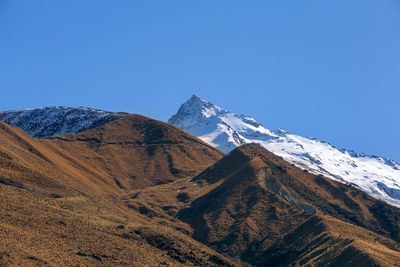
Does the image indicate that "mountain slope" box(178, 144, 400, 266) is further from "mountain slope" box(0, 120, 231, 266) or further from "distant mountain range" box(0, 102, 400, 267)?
"mountain slope" box(0, 120, 231, 266)

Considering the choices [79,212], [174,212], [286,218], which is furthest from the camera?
[174,212]

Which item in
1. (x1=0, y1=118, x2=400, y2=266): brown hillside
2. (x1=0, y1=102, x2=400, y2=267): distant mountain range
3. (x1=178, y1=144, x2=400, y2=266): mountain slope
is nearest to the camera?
(x1=0, y1=102, x2=400, y2=267): distant mountain range

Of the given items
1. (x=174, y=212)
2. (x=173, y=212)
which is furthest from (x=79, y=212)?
(x=174, y=212)

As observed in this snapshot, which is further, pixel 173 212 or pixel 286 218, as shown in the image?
pixel 173 212

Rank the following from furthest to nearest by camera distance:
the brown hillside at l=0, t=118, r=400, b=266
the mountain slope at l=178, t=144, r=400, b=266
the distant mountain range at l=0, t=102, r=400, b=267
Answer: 1. the mountain slope at l=178, t=144, r=400, b=266
2. the brown hillside at l=0, t=118, r=400, b=266
3. the distant mountain range at l=0, t=102, r=400, b=267

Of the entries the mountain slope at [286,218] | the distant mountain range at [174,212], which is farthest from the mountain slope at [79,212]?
the mountain slope at [286,218]

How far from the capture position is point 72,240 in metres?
64.4

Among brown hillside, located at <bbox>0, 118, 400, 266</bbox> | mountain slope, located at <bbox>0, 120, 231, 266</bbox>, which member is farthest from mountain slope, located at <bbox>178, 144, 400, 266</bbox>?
mountain slope, located at <bbox>0, 120, 231, 266</bbox>

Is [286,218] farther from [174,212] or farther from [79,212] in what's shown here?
[79,212]

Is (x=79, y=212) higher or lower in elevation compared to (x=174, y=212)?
lower

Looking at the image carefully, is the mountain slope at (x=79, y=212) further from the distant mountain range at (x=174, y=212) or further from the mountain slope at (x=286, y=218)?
the mountain slope at (x=286, y=218)

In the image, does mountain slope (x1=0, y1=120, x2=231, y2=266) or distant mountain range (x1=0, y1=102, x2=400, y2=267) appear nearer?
mountain slope (x1=0, y1=120, x2=231, y2=266)

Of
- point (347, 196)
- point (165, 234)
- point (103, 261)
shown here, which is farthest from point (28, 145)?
point (347, 196)

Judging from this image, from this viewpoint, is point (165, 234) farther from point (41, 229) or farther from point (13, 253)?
point (13, 253)
